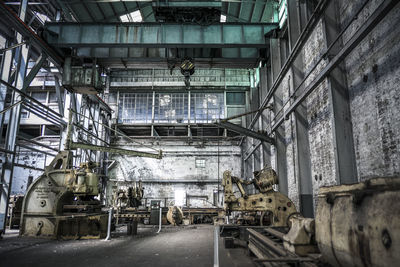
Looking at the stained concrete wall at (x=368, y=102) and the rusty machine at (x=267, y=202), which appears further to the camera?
the rusty machine at (x=267, y=202)

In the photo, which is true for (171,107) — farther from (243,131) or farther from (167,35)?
(243,131)

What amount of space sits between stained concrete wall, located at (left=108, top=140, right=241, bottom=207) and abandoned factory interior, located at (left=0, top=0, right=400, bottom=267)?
0.36 ft

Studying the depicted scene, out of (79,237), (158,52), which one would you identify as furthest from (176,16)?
(79,237)

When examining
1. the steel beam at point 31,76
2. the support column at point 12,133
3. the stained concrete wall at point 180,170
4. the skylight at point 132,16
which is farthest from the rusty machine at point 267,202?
the skylight at point 132,16

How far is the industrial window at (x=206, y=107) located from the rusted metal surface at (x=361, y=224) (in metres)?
17.7

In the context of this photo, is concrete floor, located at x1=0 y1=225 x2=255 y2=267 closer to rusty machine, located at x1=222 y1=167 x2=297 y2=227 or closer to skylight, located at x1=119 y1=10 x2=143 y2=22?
rusty machine, located at x1=222 y1=167 x2=297 y2=227

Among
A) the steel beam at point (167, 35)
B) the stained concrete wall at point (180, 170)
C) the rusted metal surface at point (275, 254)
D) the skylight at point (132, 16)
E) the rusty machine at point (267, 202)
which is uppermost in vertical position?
the skylight at point (132, 16)

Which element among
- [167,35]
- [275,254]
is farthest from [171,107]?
[275,254]

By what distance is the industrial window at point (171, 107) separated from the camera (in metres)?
20.2

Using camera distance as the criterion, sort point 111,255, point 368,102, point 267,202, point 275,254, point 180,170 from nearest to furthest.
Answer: point 275,254 < point 368,102 < point 111,255 < point 267,202 < point 180,170

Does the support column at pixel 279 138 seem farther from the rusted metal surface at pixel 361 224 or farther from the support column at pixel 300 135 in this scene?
the rusted metal surface at pixel 361 224

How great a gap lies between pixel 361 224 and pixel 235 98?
62.1 ft

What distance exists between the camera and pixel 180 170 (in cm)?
1989

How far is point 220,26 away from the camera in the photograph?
37.6 feet
